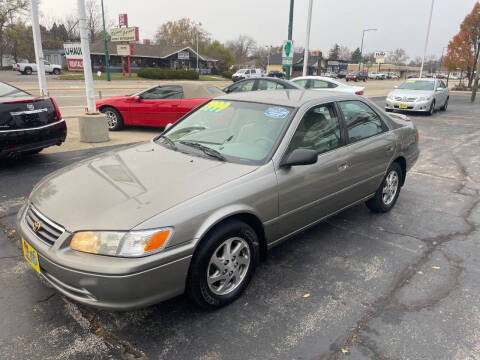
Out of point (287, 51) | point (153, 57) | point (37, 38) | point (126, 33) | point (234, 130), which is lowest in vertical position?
point (234, 130)

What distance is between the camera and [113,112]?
9.91 metres

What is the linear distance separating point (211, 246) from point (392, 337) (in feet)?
4.61

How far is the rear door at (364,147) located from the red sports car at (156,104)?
5.72 meters

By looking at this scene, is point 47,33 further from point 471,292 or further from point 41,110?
point 471,292

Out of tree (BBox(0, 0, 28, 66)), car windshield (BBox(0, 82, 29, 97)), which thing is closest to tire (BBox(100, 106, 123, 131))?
car windshield (BBox(0, 82, 29, 97))

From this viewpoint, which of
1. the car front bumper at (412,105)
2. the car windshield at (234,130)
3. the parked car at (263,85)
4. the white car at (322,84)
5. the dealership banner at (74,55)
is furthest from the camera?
the car front bumper at (412,105)

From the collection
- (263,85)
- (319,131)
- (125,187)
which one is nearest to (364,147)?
(319,131)

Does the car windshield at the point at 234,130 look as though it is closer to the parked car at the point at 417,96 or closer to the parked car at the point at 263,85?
the parked car at the point at 263,85

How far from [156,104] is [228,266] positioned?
7.44 m

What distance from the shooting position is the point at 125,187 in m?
2.77

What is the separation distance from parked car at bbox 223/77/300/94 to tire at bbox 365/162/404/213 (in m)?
6.75

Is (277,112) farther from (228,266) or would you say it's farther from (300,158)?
(228,266)

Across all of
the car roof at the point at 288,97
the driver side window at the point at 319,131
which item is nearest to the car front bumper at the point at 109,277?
the driver side window at the point at 319,131

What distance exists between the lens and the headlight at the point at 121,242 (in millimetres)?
2279
